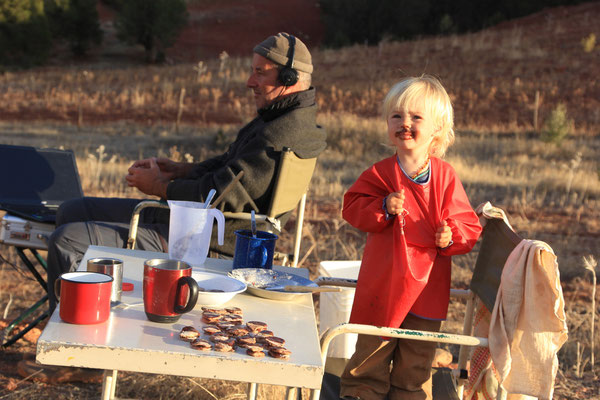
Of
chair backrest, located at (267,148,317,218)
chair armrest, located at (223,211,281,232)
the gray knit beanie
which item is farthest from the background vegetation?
chair armrest, located at (223,211,281,232)

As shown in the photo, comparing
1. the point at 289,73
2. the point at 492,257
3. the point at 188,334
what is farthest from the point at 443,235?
the point at 289,73

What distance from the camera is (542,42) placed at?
27.8 m

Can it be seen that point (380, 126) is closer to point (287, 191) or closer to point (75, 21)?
point (287, 191)

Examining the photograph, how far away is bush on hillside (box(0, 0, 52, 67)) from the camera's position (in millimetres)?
32875

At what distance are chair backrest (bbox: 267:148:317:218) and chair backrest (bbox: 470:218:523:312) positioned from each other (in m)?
1.05

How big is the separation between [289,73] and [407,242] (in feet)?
4.57

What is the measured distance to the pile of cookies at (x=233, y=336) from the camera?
1.73m

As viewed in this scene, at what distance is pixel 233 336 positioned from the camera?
72.2 inches

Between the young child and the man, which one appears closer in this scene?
the young child

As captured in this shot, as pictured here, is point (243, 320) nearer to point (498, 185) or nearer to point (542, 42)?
point (498, 185)

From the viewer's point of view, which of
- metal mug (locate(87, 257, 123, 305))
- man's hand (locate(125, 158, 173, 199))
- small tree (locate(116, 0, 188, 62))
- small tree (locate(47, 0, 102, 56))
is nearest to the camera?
metal mug (locate(87, 257, 123, 305))

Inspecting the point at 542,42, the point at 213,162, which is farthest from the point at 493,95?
the point at 213,162

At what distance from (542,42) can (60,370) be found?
2717cm

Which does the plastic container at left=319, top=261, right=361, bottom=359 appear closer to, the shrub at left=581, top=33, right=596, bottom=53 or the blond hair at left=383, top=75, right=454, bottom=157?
the blond hair at left=383, top=75, right=454, bottom=157
